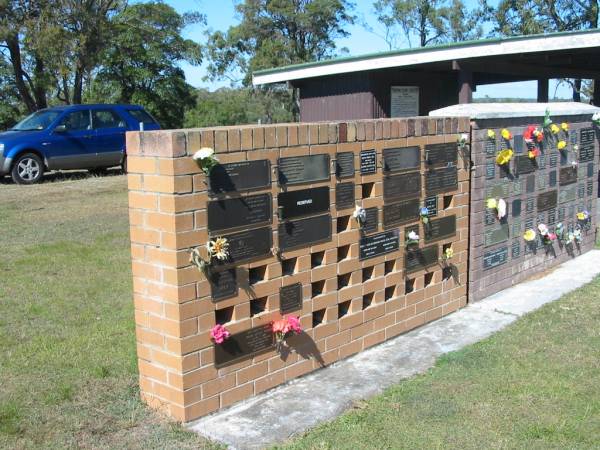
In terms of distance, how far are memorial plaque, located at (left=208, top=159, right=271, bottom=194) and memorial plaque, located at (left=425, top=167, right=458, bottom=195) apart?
6.52 ft

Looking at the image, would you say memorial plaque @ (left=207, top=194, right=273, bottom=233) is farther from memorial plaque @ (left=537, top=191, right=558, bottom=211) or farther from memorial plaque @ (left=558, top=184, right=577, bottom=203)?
memorial plaque @ (left=558, top=184, right=577, bottom=203)

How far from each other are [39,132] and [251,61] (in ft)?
99.1

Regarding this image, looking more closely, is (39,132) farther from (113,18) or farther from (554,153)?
(113,18)

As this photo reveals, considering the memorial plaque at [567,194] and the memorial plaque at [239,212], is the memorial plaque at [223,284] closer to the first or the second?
the memorial plaque at [239,212]

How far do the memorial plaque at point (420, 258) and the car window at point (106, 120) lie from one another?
36.4ft

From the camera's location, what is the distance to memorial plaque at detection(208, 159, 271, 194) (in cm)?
403

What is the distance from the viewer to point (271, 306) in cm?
449

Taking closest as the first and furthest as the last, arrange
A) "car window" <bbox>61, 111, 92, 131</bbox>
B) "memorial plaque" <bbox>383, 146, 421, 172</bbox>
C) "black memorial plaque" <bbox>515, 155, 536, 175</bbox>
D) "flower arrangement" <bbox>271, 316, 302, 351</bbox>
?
"flower arrangement" <bbox>271, 316, 302, 351</bbox> → "memorial plaque" <bbox>383, 146, 421, 172</bbox> → "black memorial plaque" <bbox>515, 155, 536, 175</bbox> → "car window" <bbox>61, 111, 92, 131</bbox>

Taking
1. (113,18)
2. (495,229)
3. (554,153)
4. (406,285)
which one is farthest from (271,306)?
(113,18)

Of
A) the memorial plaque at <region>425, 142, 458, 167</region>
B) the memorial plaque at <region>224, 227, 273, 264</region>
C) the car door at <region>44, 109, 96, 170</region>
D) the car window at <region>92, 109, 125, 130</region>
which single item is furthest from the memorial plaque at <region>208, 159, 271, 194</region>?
the car window at <region>92, 109, 125, 130</region>

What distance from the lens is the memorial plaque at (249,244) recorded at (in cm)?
418

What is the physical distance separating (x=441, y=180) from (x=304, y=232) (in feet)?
6.03

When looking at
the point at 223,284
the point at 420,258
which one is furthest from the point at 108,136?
the point at 223,284

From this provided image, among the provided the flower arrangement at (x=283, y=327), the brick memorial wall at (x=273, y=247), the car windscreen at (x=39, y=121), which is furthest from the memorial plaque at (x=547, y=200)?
the car windscreen at (x=39, y=121)
